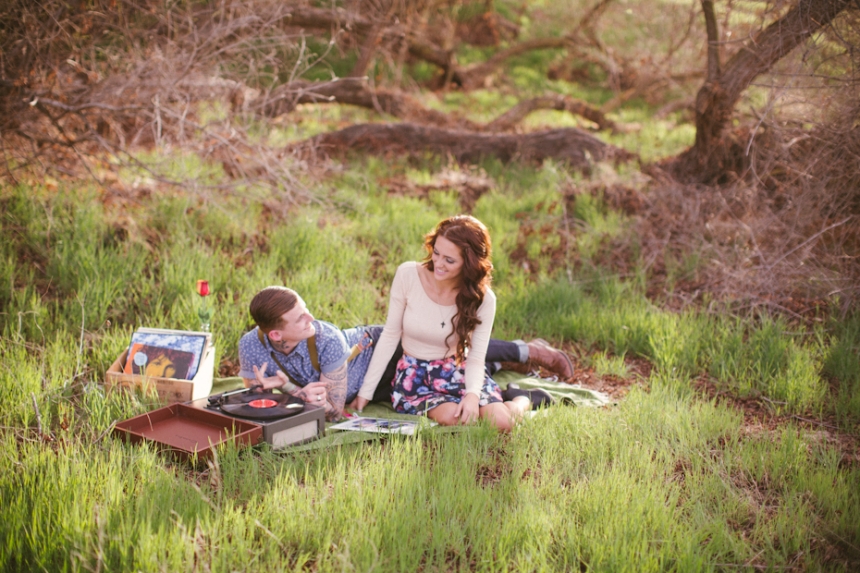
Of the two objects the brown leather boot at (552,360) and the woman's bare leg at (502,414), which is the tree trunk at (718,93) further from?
the woman's bare leg at (502,414)

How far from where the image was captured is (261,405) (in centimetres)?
410

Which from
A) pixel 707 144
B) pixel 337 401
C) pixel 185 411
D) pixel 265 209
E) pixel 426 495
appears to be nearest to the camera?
pixel 426 495

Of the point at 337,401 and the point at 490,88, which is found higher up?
the point at 490,88

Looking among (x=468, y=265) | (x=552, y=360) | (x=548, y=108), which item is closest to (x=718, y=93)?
(x=548, y=108)

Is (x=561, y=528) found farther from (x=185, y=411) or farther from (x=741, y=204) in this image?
(x=741, y=204)

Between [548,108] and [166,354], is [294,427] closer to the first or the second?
[166,354]

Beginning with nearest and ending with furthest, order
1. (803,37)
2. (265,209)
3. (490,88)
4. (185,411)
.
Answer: (185,411)
(803,37)
(265,209)
(490,88)

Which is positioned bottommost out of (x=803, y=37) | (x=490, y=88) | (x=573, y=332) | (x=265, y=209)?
(x=573, y=332)

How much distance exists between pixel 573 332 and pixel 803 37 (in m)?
3.18

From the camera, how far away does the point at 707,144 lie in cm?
849

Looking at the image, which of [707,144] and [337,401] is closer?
[337,401]

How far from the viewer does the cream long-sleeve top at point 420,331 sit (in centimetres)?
468

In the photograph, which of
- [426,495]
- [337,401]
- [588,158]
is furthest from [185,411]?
[588,158]

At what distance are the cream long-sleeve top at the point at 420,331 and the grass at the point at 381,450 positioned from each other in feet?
2.07
